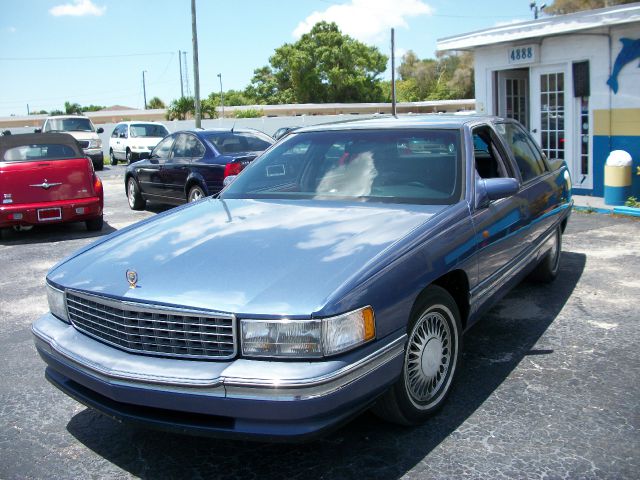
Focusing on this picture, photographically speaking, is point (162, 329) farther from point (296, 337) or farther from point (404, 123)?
point (404, 123)

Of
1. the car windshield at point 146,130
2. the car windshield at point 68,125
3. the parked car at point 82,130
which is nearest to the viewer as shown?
the parked car at point 82,130

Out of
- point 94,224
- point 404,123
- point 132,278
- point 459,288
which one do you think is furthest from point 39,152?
point 459,288

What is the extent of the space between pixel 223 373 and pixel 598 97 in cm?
1062

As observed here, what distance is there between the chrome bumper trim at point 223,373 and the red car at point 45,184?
716cm

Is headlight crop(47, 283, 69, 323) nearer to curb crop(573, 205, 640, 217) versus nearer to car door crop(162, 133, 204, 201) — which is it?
car door crop(162, 133, 204, 201)

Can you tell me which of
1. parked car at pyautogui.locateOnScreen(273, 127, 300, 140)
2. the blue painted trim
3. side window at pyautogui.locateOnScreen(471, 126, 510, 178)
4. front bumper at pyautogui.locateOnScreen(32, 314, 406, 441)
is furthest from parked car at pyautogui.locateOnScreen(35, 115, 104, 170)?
front bumper at pyautogui.locateOnScreen(32, 314, 406, 441)

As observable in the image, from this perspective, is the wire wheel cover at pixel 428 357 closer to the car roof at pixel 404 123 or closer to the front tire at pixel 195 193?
the car roof at pixel 404 123

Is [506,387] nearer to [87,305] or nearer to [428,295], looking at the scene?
[428,295]

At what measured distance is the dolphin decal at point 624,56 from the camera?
10914 millimetres

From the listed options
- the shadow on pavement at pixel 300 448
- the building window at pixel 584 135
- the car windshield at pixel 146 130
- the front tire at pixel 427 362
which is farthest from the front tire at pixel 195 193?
the car windshield at pixel 146 130

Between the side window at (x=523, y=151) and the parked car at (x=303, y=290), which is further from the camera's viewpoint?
the side window at (x=523, y=151)

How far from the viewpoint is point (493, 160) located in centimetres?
501

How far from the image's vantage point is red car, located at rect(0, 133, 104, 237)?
9695mm

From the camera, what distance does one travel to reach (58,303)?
3598 mm
